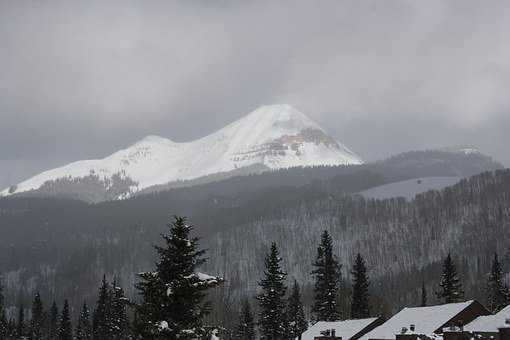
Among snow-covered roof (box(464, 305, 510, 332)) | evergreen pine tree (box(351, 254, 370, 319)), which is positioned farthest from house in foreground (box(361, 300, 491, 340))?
evergreen pine tree (box(351, 254, 370, 319))

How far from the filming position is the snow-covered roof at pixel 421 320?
245ft

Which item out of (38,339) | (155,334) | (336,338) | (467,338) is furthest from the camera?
(38,339)

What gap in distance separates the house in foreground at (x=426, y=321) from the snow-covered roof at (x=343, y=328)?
420cm

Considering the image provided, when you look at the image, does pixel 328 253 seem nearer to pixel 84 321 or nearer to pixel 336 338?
pixel 336 338

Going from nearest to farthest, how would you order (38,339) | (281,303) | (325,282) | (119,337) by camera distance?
(281,303)
(325,282)
(119,337)
(38,339)

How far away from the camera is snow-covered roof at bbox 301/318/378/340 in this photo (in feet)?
285

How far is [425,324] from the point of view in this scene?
76062mm

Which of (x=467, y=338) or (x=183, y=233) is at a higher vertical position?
(x=183, y=233)

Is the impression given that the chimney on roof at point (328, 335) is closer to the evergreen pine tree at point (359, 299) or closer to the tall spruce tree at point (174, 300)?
the evergreen pine tree at point (359, 299)

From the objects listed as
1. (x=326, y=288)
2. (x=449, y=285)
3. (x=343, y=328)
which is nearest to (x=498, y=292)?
(x=449, y=285)

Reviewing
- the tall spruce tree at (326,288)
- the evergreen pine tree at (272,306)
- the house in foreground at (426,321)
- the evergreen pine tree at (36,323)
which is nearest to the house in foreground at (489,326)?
the house in foreground at (426,321)

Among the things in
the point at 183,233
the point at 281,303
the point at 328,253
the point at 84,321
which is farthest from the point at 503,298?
the point at 84,321

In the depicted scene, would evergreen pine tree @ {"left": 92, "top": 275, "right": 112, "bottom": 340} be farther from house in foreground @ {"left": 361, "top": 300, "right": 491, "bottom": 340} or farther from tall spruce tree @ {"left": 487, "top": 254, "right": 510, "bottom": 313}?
tall spruce tree @ {"left": 487, "top": 254, "right": 510, "bottom": 313}

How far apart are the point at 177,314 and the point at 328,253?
2933 inches
